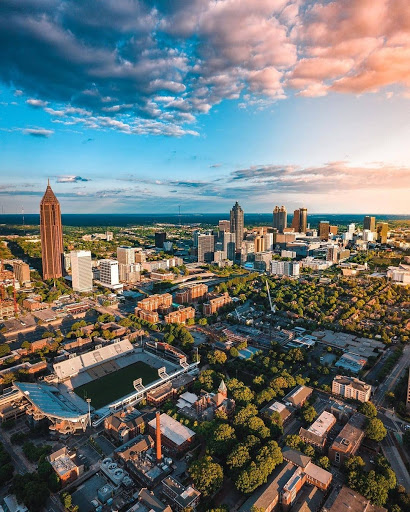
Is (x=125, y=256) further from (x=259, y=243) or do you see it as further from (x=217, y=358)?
(x=217, y=358)

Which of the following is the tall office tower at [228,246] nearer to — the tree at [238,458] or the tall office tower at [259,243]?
the tall office tower at [259,243]

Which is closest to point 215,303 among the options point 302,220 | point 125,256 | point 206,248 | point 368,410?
point 368,410

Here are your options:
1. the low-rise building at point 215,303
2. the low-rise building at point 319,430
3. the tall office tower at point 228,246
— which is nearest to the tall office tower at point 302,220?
the tall office tower at point 228,246

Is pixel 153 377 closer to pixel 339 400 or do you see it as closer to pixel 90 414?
pixel 90 414

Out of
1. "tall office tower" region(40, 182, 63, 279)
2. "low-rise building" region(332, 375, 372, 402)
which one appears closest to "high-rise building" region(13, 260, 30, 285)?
"tall office tower" region(40, 182, 63, 279)

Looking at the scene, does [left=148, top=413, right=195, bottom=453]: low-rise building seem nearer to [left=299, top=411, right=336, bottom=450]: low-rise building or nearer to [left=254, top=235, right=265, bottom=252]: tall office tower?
[left=299, top=411, right=336, bottom=450]: low-rise building

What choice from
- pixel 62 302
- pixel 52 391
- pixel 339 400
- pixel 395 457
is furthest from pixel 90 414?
pixel 62 302
